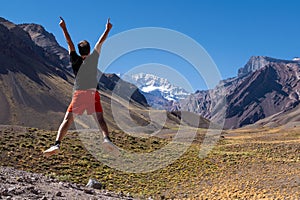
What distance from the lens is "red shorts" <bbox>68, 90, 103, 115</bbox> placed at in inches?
310

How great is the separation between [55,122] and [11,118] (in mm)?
16391

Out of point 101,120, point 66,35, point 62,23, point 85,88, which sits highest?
point 62,23

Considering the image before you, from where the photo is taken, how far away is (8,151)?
116ft

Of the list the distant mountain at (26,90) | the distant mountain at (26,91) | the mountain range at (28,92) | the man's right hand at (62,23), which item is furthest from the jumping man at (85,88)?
the distant mountain at (26,90)

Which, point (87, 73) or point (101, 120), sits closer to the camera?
point (87, 73)

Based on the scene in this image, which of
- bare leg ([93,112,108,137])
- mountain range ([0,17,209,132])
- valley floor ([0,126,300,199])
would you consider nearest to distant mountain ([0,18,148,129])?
mountain range ([0,17,209,132])

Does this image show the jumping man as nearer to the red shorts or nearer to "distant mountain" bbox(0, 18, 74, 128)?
the red shorts

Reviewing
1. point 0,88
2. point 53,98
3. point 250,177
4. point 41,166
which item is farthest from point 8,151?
point 53,98

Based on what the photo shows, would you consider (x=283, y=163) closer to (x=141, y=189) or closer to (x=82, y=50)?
(x=141, y=189)

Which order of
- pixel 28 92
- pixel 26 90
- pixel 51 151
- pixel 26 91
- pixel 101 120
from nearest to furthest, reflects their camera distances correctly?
1. pixel 51 151
2. pixel 101 120
3. pixel 28 92
4. pixel 26 91
5. pixel 26 90

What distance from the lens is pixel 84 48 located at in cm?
790

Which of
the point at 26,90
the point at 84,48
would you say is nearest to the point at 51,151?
the point at 84,48

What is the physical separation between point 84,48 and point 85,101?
115 centimetres

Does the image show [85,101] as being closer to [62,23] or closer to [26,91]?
[62,23]
